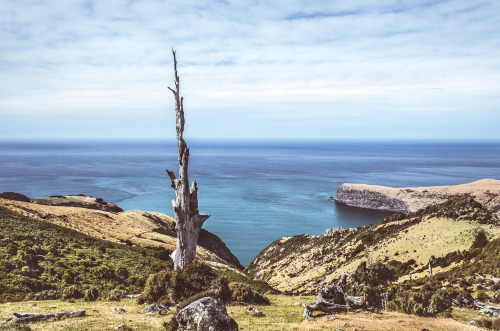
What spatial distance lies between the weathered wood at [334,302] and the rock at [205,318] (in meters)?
8.13

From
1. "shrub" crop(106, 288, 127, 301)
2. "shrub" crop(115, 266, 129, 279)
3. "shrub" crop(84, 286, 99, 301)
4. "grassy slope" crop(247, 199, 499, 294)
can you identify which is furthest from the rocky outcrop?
"shrub" crop(84, 286, 99, 301)

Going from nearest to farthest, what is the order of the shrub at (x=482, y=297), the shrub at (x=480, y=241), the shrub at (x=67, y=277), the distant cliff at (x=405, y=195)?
the shrub at (x=482, y=297), the shrub at (x=67, y=277), the shrub at (x=480, y=241), the distant cliff at (x=405, y=195)

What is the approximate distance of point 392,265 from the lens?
38.4 metres

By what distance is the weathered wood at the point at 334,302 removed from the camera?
1836 cm

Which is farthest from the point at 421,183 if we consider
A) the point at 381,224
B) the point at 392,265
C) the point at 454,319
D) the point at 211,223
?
the point at 454,319

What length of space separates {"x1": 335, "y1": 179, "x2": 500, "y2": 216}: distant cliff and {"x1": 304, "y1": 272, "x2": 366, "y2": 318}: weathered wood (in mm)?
112630

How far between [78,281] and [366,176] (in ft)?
599

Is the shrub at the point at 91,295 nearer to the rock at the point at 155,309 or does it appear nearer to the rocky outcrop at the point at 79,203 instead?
the rock at the point at 155,309

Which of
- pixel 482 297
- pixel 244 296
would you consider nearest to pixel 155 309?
pixel 244 296

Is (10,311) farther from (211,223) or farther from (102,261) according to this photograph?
(211,223)

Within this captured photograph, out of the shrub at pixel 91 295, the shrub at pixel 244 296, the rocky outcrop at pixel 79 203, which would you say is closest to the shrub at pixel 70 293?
the shrub at pixel 91 295

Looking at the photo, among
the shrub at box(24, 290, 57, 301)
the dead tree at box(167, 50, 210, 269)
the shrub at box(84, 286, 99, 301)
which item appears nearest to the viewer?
the shrub at box(24, 290, 57, 301)

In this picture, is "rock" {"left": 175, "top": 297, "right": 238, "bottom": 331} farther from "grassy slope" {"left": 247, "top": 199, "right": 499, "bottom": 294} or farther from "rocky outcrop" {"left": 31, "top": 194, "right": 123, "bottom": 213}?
"rocky outcrop" {"left": 31, "top": 194, "right": 123, "bottom": 213}

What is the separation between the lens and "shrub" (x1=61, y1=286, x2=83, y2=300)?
2087 cm
